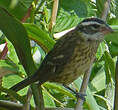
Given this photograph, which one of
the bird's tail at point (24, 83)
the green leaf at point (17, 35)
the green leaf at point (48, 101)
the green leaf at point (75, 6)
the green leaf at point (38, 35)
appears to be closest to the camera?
the green leaf at point (17, 35)

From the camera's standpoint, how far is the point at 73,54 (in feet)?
5.89

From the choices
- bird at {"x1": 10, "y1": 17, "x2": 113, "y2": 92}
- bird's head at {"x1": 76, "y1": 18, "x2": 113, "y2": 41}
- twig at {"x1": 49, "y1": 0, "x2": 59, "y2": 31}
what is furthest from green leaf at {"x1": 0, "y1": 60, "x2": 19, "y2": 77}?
bird's head at {"x1": 76, "y1": 18, "x2": 113, "y2": 41}

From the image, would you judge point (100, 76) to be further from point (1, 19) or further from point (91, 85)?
point (1, 19)

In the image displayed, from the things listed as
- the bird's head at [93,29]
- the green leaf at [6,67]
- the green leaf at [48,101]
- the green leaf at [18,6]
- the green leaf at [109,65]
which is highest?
the green leaf at [18,6]

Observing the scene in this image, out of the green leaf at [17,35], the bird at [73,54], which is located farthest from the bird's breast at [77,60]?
the green leaf at [17,35]

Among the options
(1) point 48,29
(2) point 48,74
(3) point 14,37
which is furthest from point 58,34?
(3) point 14,37

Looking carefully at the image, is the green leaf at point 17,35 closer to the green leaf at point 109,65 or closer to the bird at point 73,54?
the bird at point 73,54

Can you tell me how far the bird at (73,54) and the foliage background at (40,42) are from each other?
0.14 feet

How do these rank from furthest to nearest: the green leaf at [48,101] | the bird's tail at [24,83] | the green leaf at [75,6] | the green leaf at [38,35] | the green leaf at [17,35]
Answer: the green leaf at [75,6]
the green leaf at [48,101]
the bird's tail at [24,83]
the green leaf at [38,35]
the green leaf at [17,35]

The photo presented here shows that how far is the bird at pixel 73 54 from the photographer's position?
1.72 m

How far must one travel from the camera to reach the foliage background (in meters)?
1.38

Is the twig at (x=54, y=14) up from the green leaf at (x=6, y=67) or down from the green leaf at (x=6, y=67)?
up

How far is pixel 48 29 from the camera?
1.76m

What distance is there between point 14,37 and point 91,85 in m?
0.97
